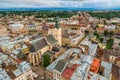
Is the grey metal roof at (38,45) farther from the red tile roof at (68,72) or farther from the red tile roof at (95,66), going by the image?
the red tile roof at (95,66)

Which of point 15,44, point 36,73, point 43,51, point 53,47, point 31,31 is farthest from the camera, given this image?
point 31,31

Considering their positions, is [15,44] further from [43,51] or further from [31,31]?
[31,31]

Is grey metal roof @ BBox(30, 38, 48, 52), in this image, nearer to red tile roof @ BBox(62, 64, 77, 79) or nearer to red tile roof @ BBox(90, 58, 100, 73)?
red tile roof @ BBox(62, 64, 77, 79)

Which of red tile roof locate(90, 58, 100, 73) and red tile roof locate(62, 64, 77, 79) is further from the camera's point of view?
red tile roof locate(90, 58, 100, 73)

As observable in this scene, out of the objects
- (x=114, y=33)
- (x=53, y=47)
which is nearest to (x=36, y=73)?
(x=53, y=47)

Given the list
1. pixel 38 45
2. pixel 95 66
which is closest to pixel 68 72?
pixel 95 66

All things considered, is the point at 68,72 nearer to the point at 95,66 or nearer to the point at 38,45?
the point at 95,66

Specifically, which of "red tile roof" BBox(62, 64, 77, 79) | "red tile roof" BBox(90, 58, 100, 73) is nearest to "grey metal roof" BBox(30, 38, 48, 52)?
"red tile roof" BBox(62, 64, 77, 79)

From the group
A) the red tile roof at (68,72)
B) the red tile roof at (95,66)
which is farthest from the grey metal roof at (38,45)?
the red tile roof at (95,66)

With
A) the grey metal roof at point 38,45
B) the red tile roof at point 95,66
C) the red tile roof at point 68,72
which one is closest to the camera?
the red tile roof at point 68,72

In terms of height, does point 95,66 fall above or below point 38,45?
below

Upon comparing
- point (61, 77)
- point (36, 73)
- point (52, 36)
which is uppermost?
point (52, 36)
